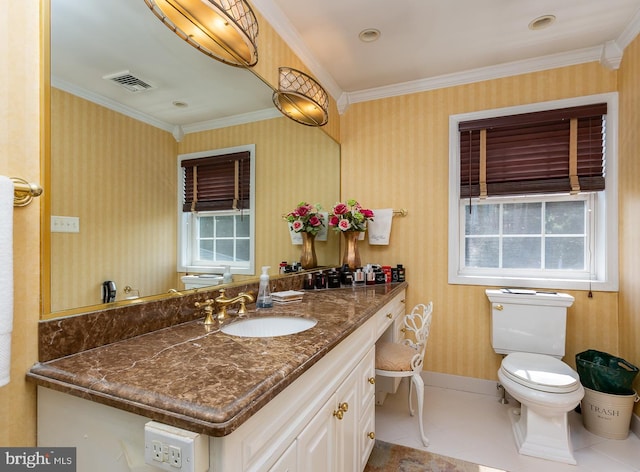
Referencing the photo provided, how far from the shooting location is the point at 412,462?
173cm

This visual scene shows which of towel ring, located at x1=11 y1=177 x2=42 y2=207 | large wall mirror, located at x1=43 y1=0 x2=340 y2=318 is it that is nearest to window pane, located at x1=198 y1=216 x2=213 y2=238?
large wall mirror, located at x1=43 y1=0 x2=340 y2=318

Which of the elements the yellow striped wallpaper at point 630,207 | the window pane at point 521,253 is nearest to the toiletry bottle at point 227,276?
the window pane at point 521,253

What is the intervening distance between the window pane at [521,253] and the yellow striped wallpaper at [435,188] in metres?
0.32

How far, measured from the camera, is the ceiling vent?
1064 millimetres

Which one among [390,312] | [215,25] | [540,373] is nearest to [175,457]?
[215,25]

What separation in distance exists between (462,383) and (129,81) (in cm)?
289

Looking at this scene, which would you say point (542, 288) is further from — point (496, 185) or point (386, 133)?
point (386, 133)

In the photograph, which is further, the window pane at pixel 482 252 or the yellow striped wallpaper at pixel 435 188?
the window pane at pixel 482 252

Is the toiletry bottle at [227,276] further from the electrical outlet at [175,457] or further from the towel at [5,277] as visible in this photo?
the electrical outlet at [175,457]

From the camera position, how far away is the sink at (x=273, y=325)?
139 centimetres

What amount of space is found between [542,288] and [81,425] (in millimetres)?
2731

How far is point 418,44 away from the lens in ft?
7.09

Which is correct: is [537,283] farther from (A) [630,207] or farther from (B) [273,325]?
(B) [273,325]

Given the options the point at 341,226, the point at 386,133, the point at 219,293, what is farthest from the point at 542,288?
the point at 219,293
